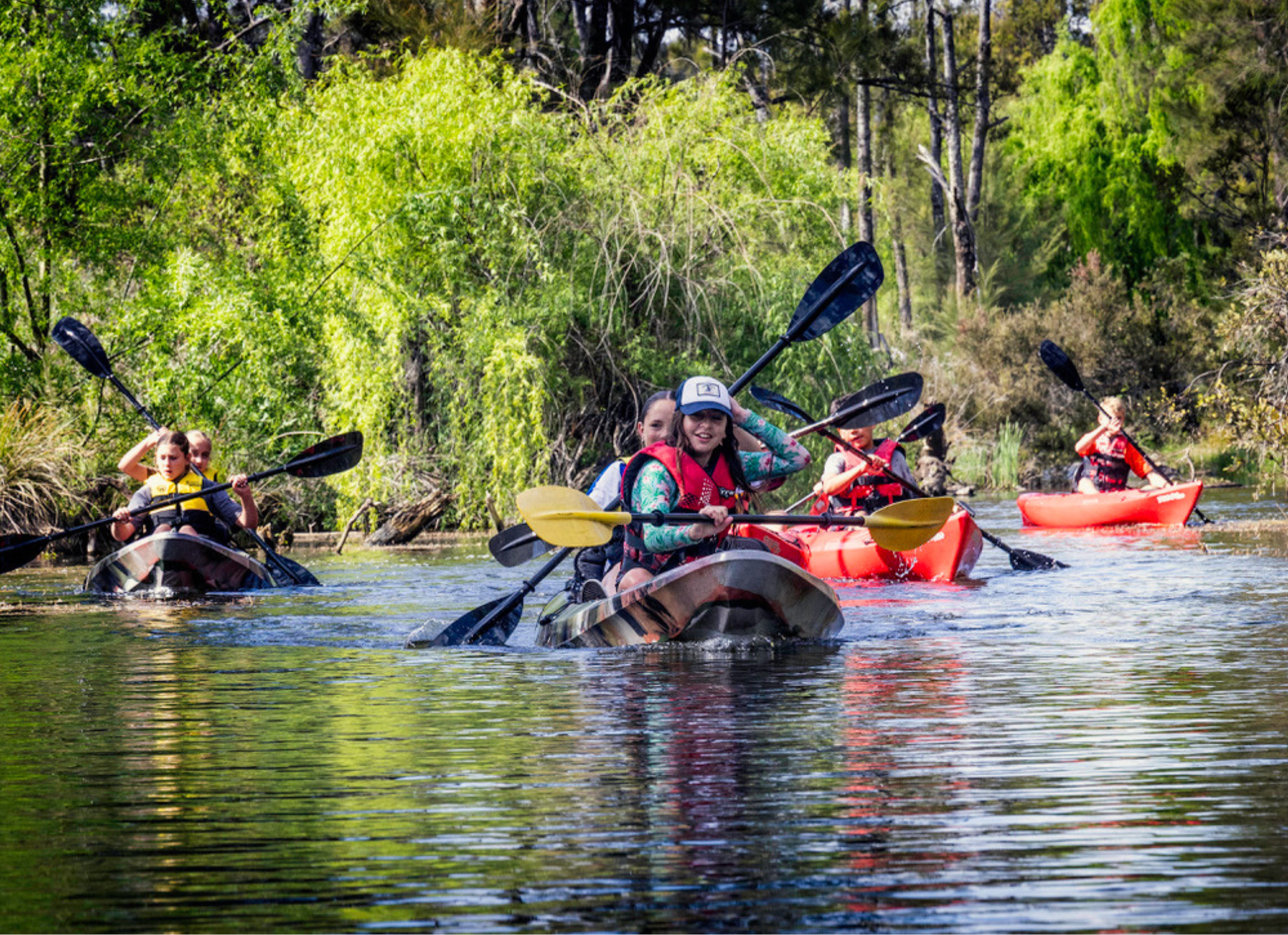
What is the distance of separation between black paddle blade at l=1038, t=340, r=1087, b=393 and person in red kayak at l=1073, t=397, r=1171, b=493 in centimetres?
46

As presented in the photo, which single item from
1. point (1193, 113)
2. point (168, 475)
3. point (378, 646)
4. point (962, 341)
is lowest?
point (378, 646)

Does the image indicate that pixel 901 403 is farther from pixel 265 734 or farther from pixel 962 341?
pixel 962 341

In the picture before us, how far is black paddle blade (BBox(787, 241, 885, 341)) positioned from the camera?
10.2 meters

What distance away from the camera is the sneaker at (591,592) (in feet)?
27.9

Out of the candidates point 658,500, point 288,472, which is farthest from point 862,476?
point 658,500

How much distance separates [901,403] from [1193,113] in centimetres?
2041

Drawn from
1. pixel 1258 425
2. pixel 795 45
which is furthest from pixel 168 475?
pixel 795 45

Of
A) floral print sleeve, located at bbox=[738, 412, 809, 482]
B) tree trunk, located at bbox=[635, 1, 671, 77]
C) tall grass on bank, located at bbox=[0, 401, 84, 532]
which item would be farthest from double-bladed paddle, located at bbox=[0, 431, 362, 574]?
tree trunk, located at bbox=[635, 1, 671, 77]

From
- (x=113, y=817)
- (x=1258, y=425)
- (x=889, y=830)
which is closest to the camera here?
(x=889, y=830)

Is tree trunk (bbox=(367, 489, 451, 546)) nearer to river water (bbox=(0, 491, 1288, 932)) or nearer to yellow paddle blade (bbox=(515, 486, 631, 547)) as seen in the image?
river water (bbox=(0, 491, 1288, 932))

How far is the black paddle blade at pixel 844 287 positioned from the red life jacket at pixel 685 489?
99.3 inches

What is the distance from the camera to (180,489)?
40.7 feet

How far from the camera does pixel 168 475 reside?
12328mm

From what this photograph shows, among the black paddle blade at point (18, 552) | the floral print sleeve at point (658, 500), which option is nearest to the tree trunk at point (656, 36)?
the black paddle blade at point (18, 552)
